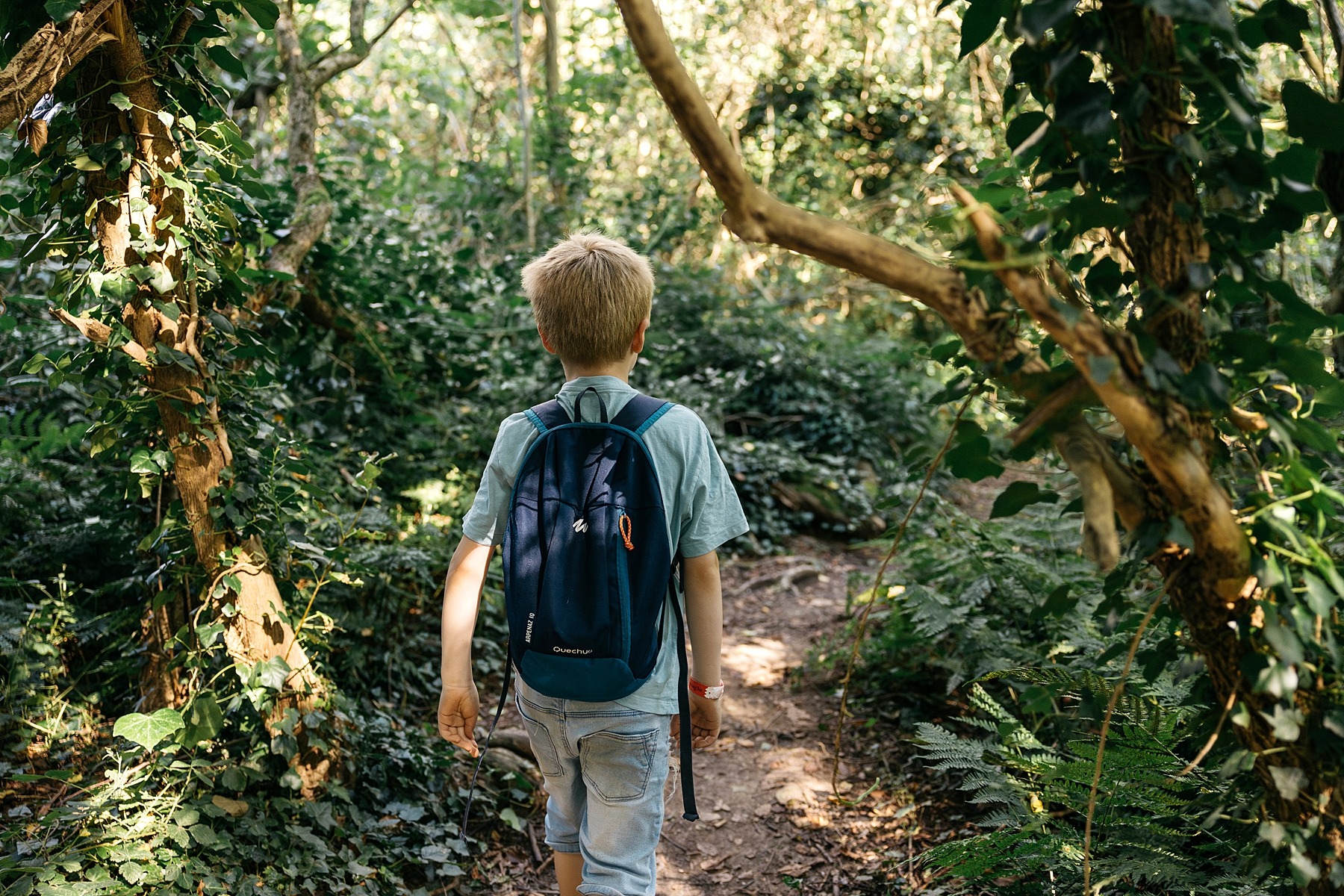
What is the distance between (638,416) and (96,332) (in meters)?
1.52

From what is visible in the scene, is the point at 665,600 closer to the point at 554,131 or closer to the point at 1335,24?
the point at 1335,24

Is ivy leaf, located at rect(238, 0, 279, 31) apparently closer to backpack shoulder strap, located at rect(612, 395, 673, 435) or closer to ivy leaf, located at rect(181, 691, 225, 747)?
backpack shoulder strap, located at rect(612, 395, 673, 435)

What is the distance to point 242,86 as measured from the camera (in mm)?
5988

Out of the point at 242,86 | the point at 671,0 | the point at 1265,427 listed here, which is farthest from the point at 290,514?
the point at 671,0

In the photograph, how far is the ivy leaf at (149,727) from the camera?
2.35m

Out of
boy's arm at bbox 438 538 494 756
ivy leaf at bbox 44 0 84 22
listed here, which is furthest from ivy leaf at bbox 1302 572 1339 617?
ivy leaf at bbox 44 0 84 22

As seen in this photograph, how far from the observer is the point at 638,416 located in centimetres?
198

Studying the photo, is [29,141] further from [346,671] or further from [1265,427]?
[1265,427]

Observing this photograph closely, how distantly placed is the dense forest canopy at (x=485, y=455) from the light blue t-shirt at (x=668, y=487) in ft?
1.57

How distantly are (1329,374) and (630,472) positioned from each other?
4.09 feet

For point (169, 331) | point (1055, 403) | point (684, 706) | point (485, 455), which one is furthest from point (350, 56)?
point (1055, 403)

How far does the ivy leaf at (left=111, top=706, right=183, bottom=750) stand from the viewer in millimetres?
2354

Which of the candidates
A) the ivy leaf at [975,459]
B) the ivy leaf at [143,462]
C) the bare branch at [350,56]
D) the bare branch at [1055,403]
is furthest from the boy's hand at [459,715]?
the bare branch at [350,56]

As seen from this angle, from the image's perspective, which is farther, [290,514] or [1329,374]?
[290,514]
